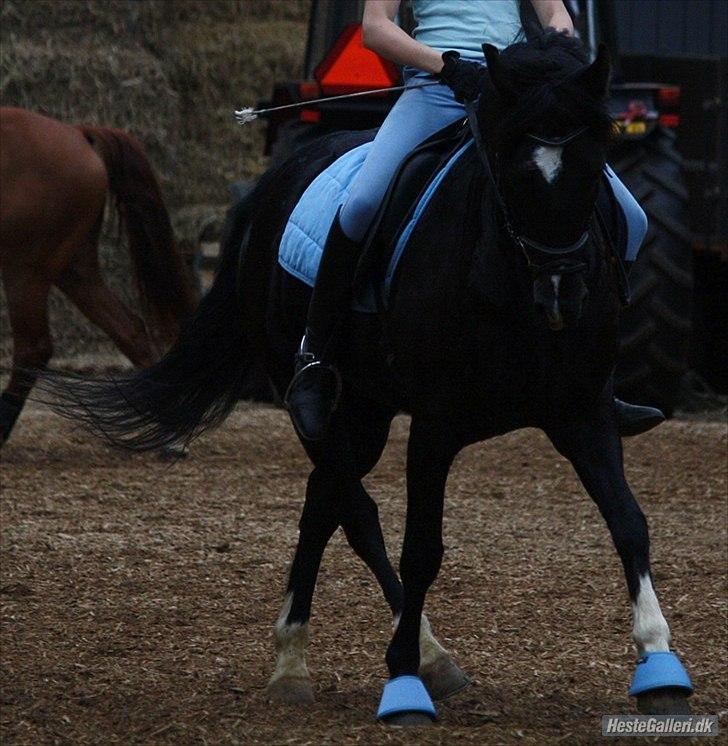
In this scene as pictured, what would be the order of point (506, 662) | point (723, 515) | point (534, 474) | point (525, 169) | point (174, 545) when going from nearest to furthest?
point (525, 169)
point (506, 662)
point (174, 545)
point (723, 515)
point (534, 474)

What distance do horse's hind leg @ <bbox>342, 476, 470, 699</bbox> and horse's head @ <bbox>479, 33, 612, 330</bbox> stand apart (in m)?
1.07

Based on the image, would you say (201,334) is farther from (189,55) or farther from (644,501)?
(189,55)

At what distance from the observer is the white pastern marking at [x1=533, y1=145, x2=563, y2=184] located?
10.8 ft

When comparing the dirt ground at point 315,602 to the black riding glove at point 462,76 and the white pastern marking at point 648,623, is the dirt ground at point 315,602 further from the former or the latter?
the black riding glove at point 462,76

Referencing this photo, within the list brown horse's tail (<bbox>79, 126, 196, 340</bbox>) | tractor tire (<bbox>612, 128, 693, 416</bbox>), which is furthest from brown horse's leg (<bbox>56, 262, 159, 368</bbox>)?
tractor tire (<bbox>612, 128, 693, 416</bbox>)

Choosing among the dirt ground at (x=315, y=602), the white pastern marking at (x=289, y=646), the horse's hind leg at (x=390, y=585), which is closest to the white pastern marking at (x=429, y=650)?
the horse's hind leg at (x=390, y=585)

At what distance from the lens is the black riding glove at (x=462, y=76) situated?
3732mm

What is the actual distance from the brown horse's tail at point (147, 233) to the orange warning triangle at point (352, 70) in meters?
1.10

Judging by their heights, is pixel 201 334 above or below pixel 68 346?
above

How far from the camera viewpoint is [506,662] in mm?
4449

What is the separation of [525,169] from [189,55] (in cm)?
874

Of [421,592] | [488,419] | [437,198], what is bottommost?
[421,592]

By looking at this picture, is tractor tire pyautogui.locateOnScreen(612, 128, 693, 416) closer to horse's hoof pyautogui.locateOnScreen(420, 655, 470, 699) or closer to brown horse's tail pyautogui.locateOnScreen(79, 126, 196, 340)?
brown horse's tail pyautogui.locateOnScreen(79, 126, 196, 340)

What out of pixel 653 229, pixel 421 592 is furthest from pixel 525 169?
pixel 653 229
